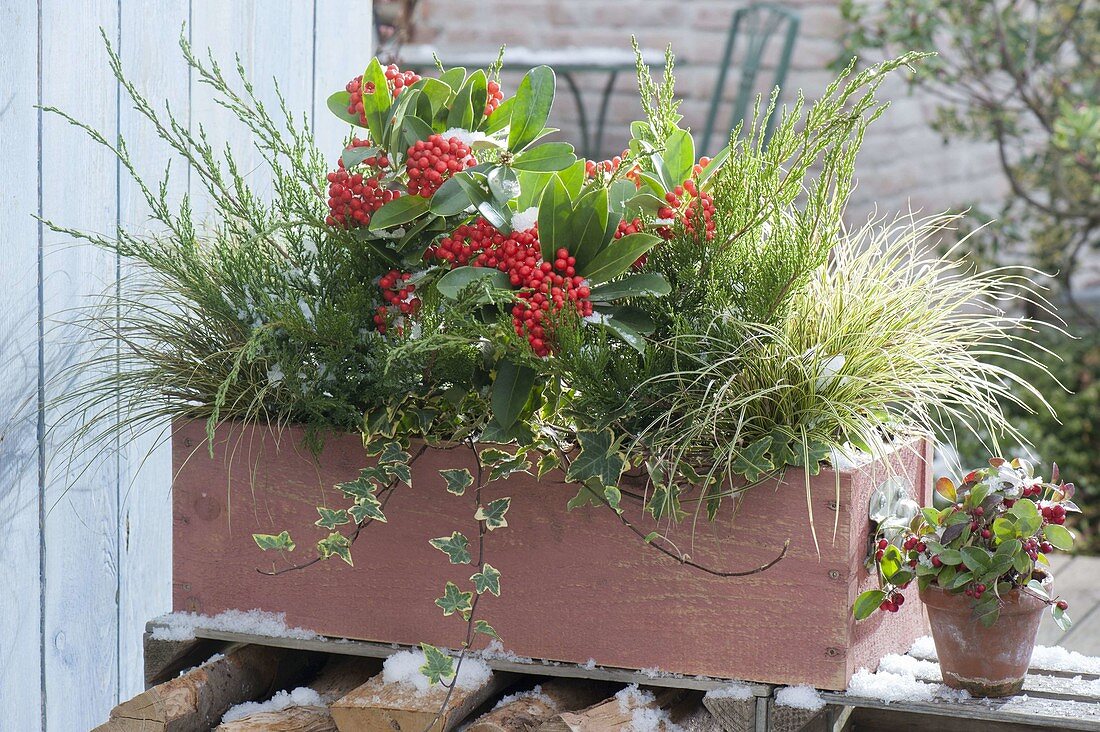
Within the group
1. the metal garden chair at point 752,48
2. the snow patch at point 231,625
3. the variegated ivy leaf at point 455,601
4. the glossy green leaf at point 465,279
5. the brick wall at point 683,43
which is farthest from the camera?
the brick wall at point 683,43

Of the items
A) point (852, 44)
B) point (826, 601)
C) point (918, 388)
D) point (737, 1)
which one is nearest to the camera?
point (826, 601)

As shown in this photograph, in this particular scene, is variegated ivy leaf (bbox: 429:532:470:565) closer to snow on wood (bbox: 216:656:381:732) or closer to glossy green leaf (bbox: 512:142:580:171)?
snow on wood (bbox: 216:656:381:732)

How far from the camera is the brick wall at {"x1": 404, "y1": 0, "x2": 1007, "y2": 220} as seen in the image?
4184 millimetres

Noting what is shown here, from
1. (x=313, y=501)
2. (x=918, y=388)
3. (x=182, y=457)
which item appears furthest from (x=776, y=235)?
(x=182, y=457)

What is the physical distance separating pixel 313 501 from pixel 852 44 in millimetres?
3028

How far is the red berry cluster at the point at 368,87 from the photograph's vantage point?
1097mm

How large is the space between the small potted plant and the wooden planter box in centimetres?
6

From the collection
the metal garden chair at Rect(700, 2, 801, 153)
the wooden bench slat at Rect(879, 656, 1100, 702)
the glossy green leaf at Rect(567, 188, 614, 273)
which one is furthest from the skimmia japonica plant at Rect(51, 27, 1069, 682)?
the metal garden chair at Rect(700, 2, 801, 153)

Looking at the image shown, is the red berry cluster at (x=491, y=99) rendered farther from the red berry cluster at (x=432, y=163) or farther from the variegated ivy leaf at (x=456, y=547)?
the variegated ivy leaf at (x=456, y=547)

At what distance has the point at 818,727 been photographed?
3.76 ft

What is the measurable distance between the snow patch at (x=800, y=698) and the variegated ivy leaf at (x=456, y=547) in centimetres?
32

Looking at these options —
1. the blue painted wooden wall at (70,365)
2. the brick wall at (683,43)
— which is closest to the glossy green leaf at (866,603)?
the blue painted wooden wall at (70,365)

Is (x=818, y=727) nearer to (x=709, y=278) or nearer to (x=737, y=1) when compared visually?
(x=709, y=278)

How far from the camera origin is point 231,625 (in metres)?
1.25
